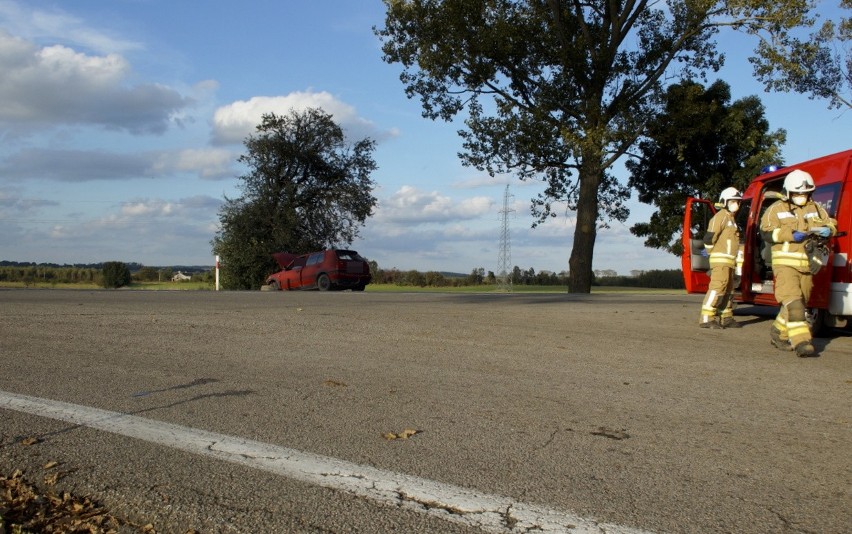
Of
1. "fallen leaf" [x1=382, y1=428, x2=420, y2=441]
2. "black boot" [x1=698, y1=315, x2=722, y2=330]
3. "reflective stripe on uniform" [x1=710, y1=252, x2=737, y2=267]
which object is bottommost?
"fallen leaf" [x1=382, y1=428, x2=420, y2=441]

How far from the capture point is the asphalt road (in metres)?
3.27

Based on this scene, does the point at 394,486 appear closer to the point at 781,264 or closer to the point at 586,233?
the point at 781,264

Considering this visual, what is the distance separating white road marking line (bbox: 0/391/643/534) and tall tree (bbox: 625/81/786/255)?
28.8 metres

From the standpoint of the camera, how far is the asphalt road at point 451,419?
129 inches

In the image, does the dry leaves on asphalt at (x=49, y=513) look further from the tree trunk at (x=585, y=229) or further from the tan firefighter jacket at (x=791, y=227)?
the tree trunk at (x=585, y=229)

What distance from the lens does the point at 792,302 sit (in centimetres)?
820

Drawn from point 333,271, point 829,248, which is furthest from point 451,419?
point 333,271

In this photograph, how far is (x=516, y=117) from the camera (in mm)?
28109

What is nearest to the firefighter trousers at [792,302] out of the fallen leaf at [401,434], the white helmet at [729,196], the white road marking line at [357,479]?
the white helmet at [729,196]

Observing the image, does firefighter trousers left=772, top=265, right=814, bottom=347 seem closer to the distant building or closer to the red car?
the red car

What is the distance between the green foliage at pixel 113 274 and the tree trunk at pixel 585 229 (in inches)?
1385

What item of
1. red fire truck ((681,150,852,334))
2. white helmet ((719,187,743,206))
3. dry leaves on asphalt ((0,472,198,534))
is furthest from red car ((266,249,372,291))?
dry leaves on asphalt ((0,472,198,534))

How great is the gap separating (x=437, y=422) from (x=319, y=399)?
3.51 feet

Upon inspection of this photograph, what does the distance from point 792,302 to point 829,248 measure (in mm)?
1617
